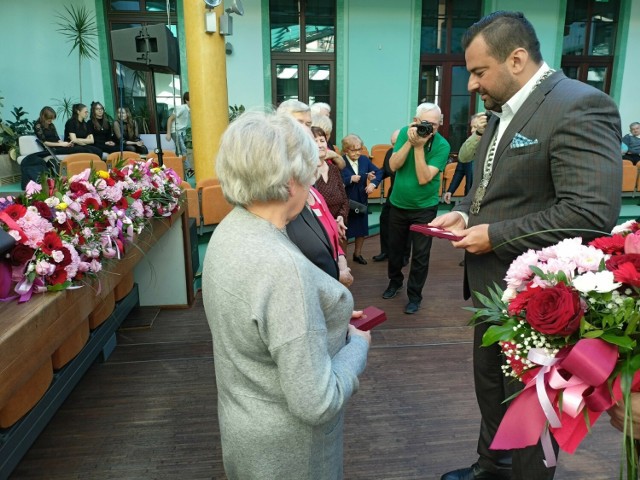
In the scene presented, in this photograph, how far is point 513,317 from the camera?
110cm

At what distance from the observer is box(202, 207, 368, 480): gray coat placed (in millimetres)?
995

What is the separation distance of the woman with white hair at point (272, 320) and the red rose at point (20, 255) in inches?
31.7

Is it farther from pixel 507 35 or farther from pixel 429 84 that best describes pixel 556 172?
pixel 429 84

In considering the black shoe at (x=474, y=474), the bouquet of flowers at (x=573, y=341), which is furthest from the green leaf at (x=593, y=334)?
the black shoe at (x=474, y=474)

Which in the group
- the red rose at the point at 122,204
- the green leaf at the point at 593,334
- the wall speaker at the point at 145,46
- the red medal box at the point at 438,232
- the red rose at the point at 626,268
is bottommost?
the red rose at the point at 122,204

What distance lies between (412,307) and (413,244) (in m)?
0.49

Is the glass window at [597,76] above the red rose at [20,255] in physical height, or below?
above

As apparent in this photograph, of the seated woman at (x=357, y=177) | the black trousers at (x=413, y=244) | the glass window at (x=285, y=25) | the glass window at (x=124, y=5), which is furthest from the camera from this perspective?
the glass window at (x=285, y=25)

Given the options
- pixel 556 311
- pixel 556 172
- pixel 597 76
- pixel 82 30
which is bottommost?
pixel 556 311

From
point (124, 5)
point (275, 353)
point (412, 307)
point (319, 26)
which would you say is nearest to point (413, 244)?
point (412, 307)

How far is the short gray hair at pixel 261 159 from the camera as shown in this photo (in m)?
1.09

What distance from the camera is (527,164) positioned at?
153 cm

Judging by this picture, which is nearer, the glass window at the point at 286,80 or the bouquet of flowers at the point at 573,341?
the bouquet of flowers at the point at 573,341

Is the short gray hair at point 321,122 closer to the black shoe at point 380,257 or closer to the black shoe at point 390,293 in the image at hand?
the black shoe at point 390,293
